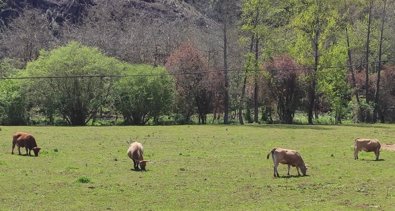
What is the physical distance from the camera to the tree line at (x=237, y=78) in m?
64.1

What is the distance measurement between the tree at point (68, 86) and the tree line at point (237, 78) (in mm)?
108

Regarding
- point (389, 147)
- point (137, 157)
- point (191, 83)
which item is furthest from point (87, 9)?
point (137, 157)

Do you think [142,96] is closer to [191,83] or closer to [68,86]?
[191,83]

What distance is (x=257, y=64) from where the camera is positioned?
65.0m

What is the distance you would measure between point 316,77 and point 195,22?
67.2 meters

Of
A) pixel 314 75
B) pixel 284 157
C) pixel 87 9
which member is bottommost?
pixel 284 157

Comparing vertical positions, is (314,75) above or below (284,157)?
above

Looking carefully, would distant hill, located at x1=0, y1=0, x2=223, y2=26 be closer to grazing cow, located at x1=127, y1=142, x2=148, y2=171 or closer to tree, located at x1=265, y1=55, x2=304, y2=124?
tree, located at x1=265, y1=55, x2=304, y2=124

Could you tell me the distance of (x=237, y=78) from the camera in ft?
243

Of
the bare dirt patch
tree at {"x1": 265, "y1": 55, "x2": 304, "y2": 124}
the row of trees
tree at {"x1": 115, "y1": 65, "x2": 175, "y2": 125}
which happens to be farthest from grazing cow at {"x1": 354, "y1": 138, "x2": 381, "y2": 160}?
tree at {"x1": 115, "y1": 65, "x2": 175, "y2": 125}

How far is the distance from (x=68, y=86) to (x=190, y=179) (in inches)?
1713

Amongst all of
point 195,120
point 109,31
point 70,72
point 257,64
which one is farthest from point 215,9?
point 109,31

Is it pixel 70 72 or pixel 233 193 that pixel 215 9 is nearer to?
pixel 70 72

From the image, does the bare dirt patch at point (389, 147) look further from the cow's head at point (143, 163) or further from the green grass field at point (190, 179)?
the cow's head at point (143, 163)
